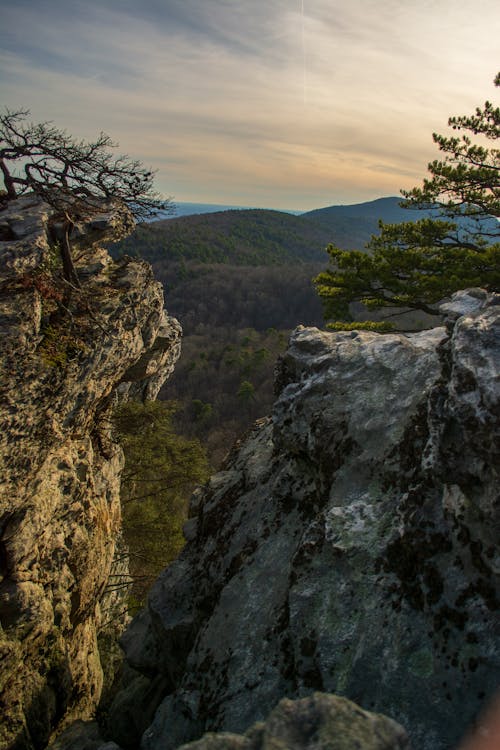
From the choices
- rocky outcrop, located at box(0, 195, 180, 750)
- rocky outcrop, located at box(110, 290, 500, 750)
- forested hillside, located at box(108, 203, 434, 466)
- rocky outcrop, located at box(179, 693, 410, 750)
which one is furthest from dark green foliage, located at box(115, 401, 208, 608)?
forested hillside, located at box(108, 203, 434, 466)

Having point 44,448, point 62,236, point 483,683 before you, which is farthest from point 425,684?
point 62,236

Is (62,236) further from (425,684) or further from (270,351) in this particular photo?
(270,351)

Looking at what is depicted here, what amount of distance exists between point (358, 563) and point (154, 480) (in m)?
14.9

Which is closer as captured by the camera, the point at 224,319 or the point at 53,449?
the point at 53,449

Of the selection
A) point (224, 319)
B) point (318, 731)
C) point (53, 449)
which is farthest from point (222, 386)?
point (318, 731)

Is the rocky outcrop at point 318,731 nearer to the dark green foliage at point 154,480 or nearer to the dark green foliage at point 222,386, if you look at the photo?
the dark green foliage at point 154,480

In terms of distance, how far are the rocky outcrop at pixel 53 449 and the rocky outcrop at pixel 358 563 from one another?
1.80 metres

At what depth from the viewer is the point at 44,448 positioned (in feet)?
27.7

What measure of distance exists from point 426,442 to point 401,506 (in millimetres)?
799

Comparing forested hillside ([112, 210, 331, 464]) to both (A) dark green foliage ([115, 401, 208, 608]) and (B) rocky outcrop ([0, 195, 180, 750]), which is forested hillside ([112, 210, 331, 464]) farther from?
(B) rocky outcrop ([0, 195, 180, 750])

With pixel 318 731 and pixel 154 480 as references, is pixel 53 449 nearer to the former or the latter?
pixel 318 731

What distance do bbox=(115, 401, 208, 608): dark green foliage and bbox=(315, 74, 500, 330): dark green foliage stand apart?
862 cm

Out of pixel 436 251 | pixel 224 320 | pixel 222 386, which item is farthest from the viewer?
pixel 224 320

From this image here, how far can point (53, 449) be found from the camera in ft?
28.8
